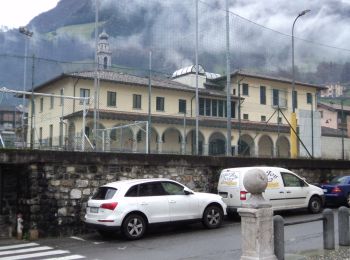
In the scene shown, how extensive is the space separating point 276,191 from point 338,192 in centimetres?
394

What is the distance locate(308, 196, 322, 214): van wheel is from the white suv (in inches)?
184

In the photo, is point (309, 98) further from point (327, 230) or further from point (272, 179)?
point (327, 230)

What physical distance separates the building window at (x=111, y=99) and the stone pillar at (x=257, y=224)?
36.2m

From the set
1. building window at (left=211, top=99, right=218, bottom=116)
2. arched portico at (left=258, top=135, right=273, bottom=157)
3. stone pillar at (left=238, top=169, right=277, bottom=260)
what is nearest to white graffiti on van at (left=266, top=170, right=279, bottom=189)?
stone pillar at (left=238, top=169, right=277, bottom=260)

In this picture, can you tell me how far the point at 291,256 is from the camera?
30.9 feet

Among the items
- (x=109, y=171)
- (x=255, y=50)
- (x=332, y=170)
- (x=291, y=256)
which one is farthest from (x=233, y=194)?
(x=255, y=50)

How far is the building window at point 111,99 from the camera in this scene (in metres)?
44.7

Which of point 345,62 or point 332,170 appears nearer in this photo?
point 332,170

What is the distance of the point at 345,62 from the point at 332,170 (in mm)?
13656

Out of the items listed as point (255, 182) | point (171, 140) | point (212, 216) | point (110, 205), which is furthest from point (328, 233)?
point (171, 140)

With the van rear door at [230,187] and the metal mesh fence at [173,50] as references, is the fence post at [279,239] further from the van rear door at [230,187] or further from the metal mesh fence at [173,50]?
the metal mesh fence at [173,50]

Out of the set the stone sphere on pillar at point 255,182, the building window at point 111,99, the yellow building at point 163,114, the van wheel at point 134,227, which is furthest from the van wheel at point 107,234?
the building window at point 111,99

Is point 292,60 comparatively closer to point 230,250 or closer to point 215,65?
point 215,65

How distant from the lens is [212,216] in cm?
1500
